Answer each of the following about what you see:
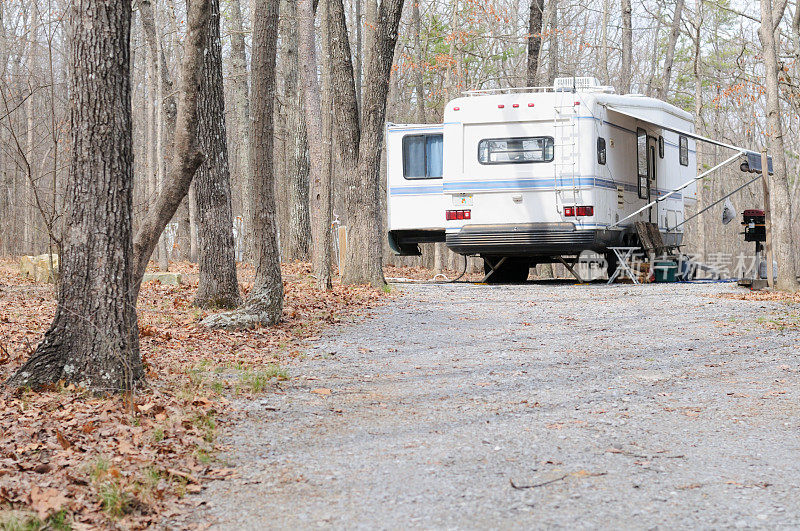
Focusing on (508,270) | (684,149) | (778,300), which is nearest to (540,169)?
(508,270)

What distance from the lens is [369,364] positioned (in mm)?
7824

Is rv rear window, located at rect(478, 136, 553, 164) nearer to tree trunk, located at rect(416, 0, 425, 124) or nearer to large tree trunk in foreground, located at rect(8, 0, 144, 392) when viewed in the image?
large tree trunk in foreground, located at rect(8, 0, 144, 392)

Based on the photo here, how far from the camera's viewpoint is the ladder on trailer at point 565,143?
14633 mm

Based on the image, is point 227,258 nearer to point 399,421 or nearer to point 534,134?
→ point 399,421

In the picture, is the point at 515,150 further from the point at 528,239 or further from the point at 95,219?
the point at 95,219

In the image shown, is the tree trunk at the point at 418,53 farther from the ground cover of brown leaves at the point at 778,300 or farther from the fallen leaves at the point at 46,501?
the fallen leaves at the point at 46,501

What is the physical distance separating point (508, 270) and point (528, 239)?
3018mm

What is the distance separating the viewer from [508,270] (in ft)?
58.4

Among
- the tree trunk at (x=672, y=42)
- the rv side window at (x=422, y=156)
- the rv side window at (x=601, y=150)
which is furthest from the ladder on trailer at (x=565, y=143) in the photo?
the tree trunk at (x=672, y=42)

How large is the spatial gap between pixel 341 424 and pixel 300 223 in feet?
47.0

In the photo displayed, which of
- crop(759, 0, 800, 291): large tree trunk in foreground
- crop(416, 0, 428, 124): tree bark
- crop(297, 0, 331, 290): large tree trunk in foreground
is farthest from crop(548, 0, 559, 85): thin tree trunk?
crop(297, 0, 331, 290): large tree trunk in foreground

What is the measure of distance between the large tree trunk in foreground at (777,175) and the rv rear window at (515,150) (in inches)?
138

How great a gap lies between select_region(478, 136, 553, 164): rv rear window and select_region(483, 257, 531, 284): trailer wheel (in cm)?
278

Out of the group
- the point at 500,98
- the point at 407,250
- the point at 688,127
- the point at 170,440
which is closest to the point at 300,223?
the point at 407,250
